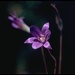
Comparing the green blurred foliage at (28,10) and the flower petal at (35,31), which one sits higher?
the green blurred foliage at (28,10)

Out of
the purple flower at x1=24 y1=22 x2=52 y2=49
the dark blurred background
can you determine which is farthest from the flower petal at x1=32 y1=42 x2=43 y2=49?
the dark blurred background

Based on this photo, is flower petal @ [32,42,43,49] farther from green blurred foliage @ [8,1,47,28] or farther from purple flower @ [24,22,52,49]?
green blurred foliage @ [8,1,47,28]

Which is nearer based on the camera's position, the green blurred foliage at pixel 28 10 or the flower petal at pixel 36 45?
the flower petal at pixel 36 45

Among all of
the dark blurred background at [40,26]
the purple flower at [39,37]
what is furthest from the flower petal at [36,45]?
the dark blurred background at [40,26]

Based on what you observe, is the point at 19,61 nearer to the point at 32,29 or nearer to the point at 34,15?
the point at 34,15

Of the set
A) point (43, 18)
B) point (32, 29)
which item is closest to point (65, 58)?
point (43, 18)

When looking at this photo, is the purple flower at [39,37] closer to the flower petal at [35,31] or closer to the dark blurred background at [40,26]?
the flower petal at [35,31]

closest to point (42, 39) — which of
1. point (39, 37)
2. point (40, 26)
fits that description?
point (39, 37)

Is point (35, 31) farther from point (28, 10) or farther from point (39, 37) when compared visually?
point (28, 10)
